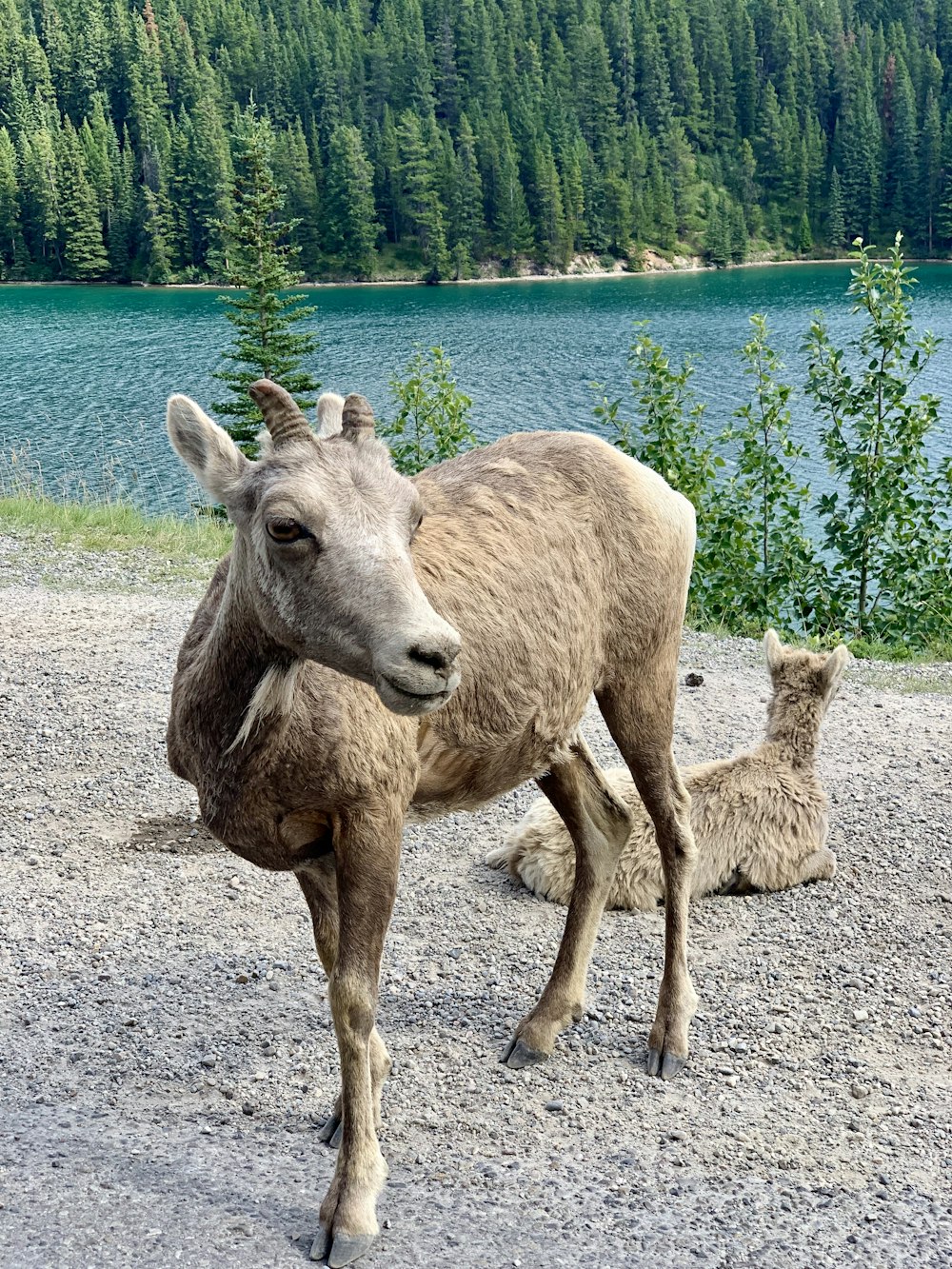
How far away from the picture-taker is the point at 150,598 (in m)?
13.4

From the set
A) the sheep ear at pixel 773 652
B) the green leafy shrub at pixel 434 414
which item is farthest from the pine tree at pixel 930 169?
the sheep ear at pixel 773 652

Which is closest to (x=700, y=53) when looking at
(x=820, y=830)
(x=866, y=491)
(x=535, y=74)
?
(x=535, y=74)

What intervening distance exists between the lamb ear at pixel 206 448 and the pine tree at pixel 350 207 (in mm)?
106312

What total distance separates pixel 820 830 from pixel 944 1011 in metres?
1.64

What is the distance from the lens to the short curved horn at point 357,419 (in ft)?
13.2

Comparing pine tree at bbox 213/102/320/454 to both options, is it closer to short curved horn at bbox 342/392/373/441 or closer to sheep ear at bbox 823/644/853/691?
sheep ear at bbox 823/644/853/691

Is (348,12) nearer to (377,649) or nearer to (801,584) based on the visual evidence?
(801,584)

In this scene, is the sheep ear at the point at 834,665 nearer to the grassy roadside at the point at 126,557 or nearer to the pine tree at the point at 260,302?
the grassy roadside at the point at 126,557

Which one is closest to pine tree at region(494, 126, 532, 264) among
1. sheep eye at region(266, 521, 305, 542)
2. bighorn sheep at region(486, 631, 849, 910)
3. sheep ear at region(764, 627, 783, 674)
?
sheep ear at region(764, 627, 783, 674)

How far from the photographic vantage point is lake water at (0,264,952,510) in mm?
35875

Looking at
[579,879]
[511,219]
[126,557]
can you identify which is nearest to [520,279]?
[511,219]

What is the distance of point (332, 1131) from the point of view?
5.08 m

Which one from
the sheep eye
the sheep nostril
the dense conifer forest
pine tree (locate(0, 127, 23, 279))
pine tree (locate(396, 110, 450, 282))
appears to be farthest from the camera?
pine tree (locate(396, 110, 450, 282))

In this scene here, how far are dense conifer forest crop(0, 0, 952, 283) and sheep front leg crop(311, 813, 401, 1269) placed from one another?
9468 centimetres
